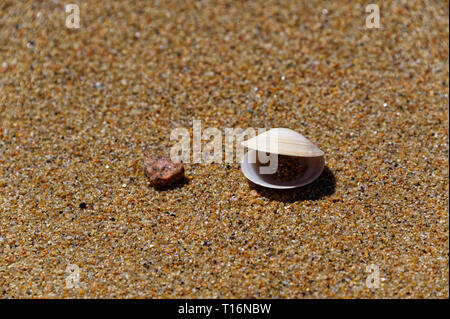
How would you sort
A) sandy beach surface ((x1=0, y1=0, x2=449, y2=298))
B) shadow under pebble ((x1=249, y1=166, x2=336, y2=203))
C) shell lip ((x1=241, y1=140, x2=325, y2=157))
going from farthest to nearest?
1. shadow under pebble ((x1=249, y1=166, x2=336, y2=203))
2. shell lip ((x1=241, y1=140, x2=325, y2=157))
3. sandy beach surface ((x1=0, y1=0, x2=449, y2=298))

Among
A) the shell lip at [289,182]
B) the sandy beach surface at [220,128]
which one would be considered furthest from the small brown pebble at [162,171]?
the shell lip at [289,182]

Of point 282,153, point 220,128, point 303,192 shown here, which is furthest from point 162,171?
point 303,192

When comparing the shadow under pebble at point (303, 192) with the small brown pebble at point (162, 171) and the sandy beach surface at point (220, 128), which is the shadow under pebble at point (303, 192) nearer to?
the sandy beach surface at point (220, 128)

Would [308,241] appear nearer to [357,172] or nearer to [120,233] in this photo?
[357,172]

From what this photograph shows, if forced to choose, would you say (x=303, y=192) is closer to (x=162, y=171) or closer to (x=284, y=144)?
(x=284, y=144)

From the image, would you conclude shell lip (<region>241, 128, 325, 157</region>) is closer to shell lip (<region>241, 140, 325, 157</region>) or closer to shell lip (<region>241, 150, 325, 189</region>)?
shell lip (<region>241, 140, 325, 157</region>)

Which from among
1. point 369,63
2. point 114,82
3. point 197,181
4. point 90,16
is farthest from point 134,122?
point 369,63

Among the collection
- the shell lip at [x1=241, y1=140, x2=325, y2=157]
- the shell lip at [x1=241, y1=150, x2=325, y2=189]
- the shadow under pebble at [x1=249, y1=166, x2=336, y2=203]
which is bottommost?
the shadow under pebble at [x1=249, y1=166, x2=336, y2=203]

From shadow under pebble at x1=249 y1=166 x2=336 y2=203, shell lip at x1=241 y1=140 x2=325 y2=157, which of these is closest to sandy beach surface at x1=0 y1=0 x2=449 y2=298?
shadow under pebble at x1=249 y1=166 x2=336 y2=203
